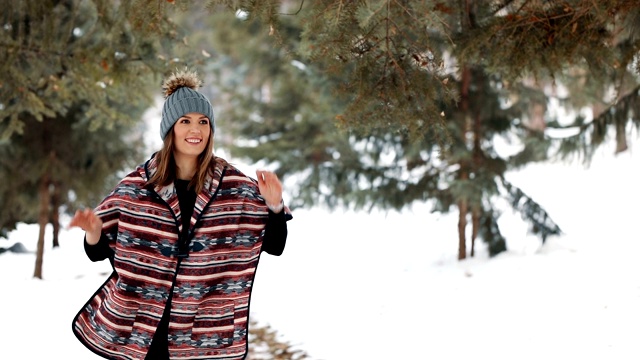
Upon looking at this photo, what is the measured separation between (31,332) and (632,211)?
8.31 meters

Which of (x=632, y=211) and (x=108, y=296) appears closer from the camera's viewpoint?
(x=108, y=296)

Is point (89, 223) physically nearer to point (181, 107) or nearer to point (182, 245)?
point (182, 245)

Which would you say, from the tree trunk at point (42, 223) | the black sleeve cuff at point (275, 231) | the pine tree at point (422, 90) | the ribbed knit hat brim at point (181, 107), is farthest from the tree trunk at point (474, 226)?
the tree trunk at point (42, 223)

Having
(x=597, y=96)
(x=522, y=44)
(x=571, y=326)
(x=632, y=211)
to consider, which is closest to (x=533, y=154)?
(x=597, y=96)

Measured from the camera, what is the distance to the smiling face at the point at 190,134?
322 centimetres

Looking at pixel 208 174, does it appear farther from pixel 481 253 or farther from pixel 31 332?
Answer: pixel 481 253

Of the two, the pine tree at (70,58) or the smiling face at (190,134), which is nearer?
the smiling face at (190,134)

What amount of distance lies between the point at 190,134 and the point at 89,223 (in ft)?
2.12

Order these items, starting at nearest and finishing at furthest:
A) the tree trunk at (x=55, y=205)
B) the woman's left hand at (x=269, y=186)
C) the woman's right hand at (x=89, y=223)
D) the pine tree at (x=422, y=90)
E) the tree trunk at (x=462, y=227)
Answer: the woman's right hand at (x=89, y=223) < the woman's left hand at (x=269, y=186) < the pine tree at (x=422, y=90) < the tree trunk at (x=462, y=227) < the tree trunk at (x=55, y=205)

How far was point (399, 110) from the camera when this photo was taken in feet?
13.3

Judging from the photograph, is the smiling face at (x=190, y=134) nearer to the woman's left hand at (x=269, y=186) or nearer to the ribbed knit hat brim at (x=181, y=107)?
the ribbed knit hat brim at (x=181, y=107)

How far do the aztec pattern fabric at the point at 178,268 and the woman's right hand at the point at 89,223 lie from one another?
7cm

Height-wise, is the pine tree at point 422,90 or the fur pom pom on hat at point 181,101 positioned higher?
the pine tree at point 422,90

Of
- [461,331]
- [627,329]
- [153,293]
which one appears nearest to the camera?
[153,293]
